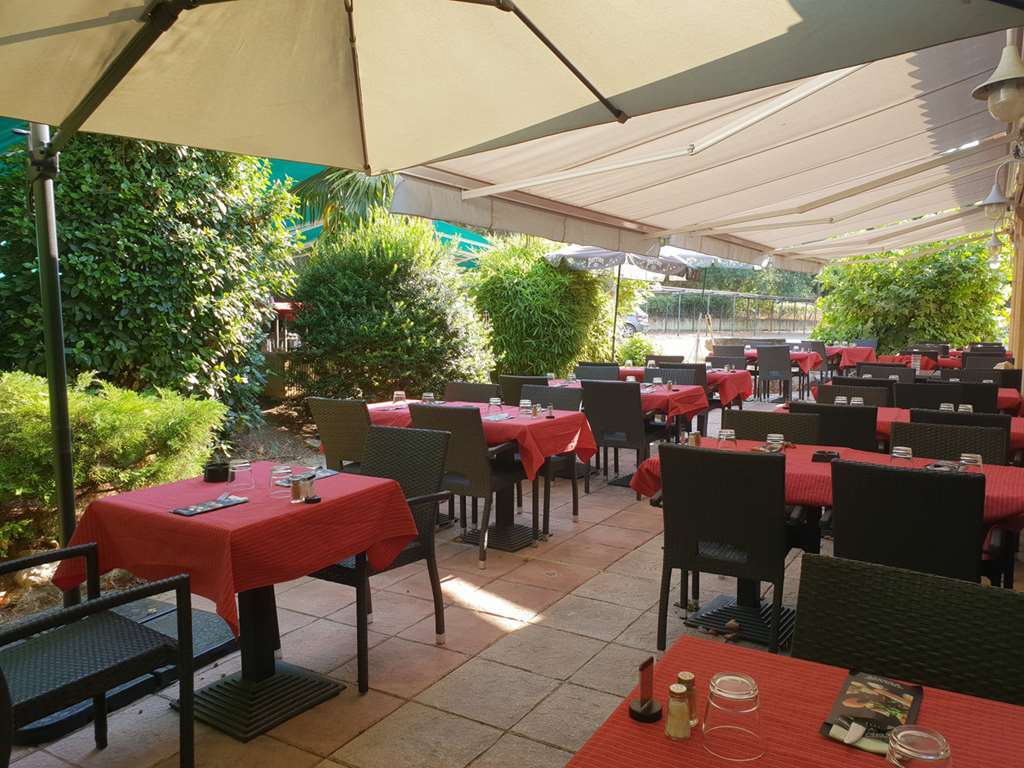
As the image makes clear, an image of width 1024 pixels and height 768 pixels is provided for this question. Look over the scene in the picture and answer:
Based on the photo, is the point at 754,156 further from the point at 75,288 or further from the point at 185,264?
the point at 75,288

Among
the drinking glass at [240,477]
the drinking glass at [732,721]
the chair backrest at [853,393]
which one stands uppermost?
the chair backrest at [853,393]

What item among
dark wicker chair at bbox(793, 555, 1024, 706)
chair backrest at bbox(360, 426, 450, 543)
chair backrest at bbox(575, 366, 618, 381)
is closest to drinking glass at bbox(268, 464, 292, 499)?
chair backrest at bbox(360, 426, 450, 543)

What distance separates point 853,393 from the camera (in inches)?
215

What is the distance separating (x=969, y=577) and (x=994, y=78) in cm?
202

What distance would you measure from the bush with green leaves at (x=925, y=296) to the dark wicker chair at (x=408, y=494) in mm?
12056

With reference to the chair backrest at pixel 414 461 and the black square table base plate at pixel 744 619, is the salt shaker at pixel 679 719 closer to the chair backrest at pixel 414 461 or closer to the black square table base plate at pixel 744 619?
the chair backrest at pixel 414 461

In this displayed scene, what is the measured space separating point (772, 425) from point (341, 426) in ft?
8.89

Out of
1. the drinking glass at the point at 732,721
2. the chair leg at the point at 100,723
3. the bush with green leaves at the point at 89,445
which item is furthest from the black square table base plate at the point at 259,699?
the drinking glass at the point at 732,721

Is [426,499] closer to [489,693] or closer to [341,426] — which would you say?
[489,693]

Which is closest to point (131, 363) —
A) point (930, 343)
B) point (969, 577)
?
point (969, 577)

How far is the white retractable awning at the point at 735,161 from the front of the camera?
182 inches

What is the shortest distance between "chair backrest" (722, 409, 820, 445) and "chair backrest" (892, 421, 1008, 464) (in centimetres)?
43

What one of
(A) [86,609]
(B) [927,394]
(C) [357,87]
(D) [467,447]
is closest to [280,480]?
(A) [86,609]

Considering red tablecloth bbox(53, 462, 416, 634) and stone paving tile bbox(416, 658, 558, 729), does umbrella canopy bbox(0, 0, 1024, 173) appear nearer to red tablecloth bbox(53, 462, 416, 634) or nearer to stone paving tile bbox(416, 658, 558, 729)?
red tablecloth bbox(53, 462, 416, 634)
